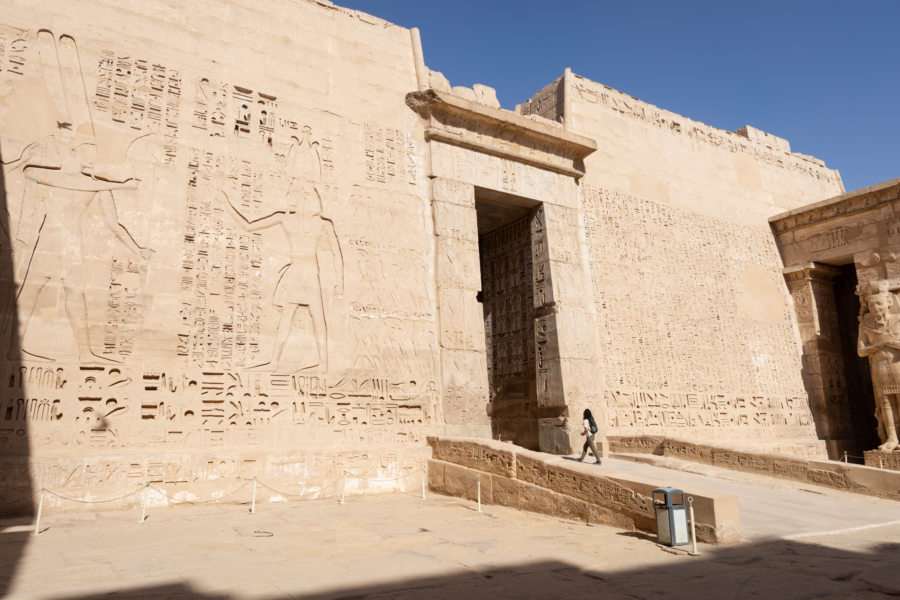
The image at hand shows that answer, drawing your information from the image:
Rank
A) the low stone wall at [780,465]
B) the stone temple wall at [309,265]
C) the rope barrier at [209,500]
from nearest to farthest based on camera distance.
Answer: the rope barrier at [209,500]
the stone temple wall at [309,265]
the low stone wall at [780,465]

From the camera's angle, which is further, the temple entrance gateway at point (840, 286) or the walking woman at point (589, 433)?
the temple entrance gateway at point (840, 286)

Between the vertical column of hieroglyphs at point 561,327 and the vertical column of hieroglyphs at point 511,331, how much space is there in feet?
1.00

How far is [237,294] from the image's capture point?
7672 mm

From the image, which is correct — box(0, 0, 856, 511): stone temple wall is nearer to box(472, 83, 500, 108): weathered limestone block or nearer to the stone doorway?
box(472, 83, 500, 108): weathered limestone block

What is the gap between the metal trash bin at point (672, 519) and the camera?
4891mm

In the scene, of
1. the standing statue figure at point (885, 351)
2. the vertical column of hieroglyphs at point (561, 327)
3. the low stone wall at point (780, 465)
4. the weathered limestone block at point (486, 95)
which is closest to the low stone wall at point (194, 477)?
the vertical column of hieroglyphs at point (561, 327)

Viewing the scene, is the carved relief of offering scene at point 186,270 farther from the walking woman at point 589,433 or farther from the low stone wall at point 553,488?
the walking woman at point 589,433

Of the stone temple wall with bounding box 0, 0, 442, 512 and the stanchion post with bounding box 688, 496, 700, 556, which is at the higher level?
the stone temple wall with bounding box 0, 0, 442, 512

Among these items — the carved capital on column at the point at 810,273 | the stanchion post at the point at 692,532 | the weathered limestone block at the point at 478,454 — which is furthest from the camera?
the carved capital on column at the point at 810,273

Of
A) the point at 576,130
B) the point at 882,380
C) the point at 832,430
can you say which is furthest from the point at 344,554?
the point at 832,430

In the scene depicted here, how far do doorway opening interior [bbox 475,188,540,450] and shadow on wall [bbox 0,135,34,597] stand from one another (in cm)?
647

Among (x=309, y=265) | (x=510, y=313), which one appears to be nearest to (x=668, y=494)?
(x=309, y=265)

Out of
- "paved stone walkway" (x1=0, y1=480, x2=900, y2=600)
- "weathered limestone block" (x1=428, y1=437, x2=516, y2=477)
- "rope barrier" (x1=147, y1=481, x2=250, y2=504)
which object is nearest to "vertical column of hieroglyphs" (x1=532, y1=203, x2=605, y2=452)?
"weathered limestone block" (x1=428, y1=437, x2=516, y2=477)

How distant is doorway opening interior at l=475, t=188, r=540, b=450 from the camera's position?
11.0m
